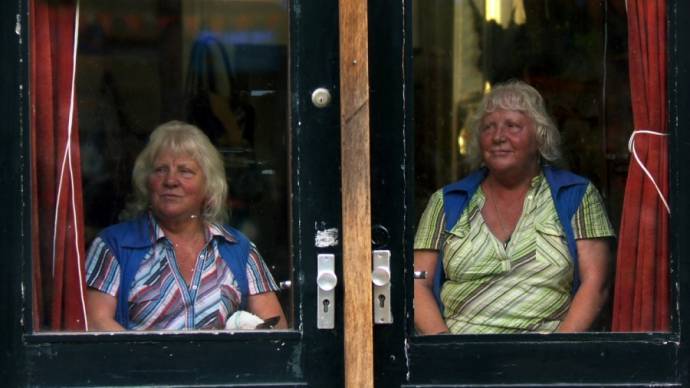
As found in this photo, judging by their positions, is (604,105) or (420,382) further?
(604,105)

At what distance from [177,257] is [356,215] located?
1.75ft

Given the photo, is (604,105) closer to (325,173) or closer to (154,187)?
(325,173)

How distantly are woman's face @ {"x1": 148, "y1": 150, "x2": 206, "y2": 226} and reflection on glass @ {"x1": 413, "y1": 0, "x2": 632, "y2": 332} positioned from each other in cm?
59

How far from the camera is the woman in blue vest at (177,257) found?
3080 mm

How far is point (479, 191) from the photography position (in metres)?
3.33

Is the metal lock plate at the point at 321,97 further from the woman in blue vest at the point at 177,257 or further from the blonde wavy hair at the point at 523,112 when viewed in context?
the blonde wavy hair at the point at 523,112

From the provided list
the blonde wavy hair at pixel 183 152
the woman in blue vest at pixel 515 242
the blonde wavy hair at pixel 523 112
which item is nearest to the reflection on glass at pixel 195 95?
the blonde wavy hair at pixel 183 152

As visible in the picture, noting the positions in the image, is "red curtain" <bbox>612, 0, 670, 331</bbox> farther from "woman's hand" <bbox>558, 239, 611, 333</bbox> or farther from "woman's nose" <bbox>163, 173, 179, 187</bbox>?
"woman's nose" <bbox>163, 173, 179, 187</bbox>

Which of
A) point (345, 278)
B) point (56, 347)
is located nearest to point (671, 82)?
point (345, 278)

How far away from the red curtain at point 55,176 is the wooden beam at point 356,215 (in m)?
0.71

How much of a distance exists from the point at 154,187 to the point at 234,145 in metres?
0.25

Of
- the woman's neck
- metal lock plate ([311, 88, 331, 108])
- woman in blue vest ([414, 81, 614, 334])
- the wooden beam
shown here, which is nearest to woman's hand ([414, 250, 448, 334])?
woman in blue vest ([414, 81, 614, 334])

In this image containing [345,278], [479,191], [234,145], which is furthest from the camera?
[479,191]

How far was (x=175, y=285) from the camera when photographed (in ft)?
10.2
